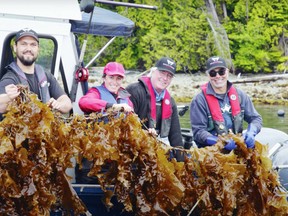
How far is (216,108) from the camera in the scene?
7746 mm

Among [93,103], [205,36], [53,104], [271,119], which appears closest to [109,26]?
[93,103]

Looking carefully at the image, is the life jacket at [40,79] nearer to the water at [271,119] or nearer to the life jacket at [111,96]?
the life jacket at [111,96]

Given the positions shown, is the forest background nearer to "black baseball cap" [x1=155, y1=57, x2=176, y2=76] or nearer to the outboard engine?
the outboard engine

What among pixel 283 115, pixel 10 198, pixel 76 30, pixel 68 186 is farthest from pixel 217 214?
pixel 283 115

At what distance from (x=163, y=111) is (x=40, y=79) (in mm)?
1580

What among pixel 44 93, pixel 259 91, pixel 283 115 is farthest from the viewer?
pixel 259 91

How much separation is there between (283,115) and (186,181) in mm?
23014

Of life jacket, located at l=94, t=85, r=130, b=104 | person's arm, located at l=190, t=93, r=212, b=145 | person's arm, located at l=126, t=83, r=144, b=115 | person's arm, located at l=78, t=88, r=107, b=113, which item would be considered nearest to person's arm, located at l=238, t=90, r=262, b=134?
person's arm, located at l=190, t=93, r=212, b=145

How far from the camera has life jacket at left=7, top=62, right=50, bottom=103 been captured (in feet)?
22.4

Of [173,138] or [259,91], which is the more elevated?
[173,138]

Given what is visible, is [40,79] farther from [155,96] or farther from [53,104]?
[155,96]

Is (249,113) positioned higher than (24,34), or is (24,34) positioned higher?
(24,34)

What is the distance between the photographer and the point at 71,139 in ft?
19.8

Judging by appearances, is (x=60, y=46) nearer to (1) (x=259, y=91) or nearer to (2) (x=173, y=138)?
(2) (x=173, y=138)
